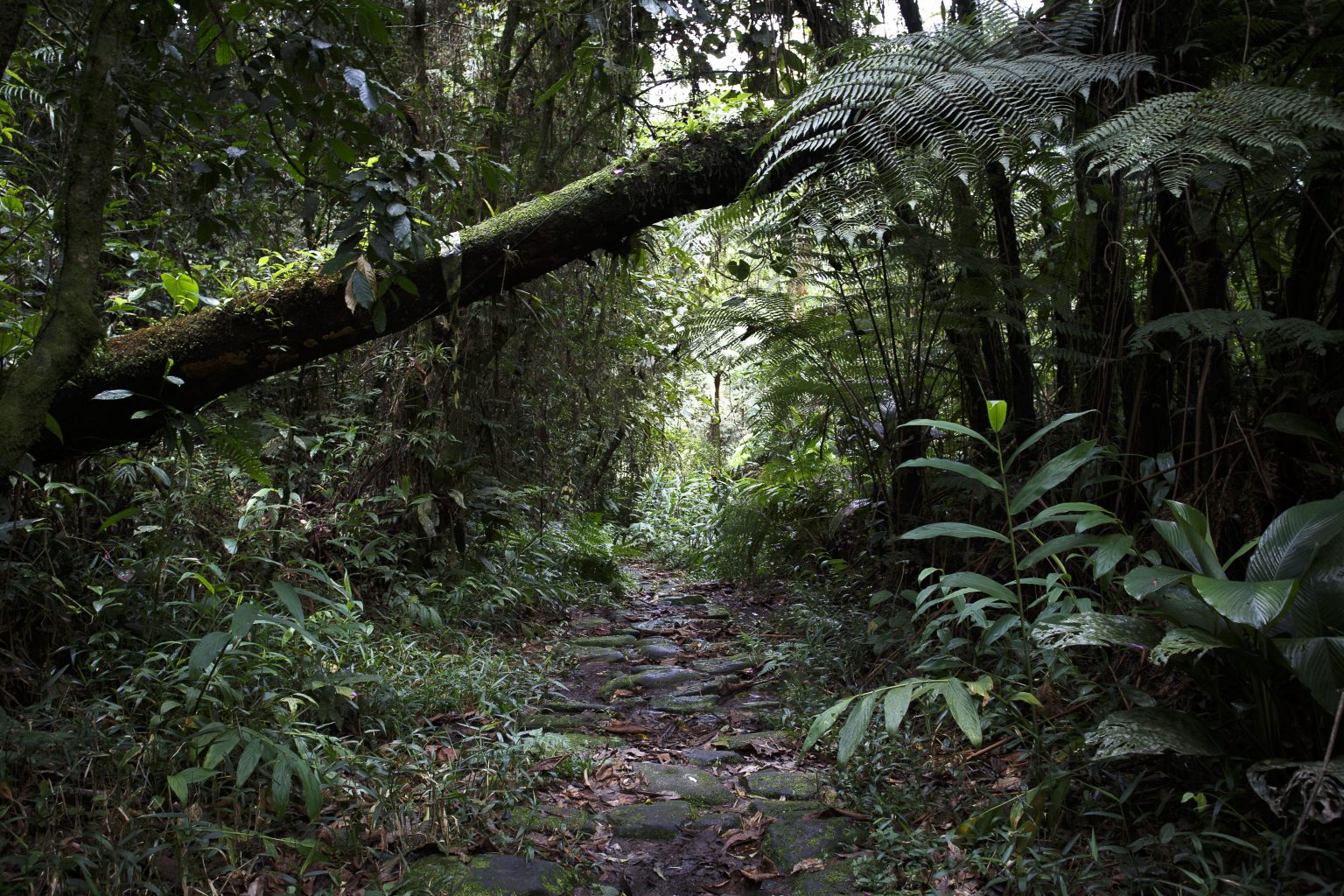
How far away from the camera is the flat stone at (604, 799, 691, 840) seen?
8.05 ft

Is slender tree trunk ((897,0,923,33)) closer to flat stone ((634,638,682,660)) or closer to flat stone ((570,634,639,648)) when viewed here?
flat stone ((634,638,682,660))

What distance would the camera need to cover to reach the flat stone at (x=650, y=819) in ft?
8.05

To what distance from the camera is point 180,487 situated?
331 cm

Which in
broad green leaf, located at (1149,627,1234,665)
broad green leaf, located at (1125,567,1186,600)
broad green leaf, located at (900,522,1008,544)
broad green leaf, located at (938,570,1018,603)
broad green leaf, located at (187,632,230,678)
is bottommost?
broad green leaf, located at (1149,627,1234,665)

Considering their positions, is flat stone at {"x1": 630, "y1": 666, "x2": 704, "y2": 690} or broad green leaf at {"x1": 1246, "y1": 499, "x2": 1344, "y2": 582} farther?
flat stone at {"x1": 630, "y1": 666, "x2": 704, "y2": 690}

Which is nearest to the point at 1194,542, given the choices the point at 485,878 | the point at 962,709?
the point at 962,709

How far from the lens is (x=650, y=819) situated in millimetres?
2535

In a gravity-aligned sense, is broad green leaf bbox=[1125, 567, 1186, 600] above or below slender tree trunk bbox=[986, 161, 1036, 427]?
below

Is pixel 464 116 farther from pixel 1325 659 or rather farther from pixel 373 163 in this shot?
pixel 1325 659

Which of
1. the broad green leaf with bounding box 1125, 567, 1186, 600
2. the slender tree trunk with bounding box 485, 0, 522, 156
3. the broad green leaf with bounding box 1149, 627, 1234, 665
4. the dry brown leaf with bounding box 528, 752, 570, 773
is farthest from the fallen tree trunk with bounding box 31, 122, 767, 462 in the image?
the broad green leaf with bounding box 1149, 627, 1234, 665

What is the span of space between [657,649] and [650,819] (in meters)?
2.12

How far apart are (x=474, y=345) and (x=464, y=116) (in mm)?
1445

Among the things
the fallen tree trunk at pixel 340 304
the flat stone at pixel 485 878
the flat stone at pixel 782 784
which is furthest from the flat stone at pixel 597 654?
the flat stone at pixel 485 878

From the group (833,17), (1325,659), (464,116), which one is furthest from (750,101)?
(1325,659)
